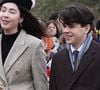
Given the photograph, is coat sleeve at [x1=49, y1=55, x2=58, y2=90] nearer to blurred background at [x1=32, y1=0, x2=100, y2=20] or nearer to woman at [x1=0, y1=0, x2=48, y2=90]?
woman at [x1=0, y1=0, x2=48, y2=90]

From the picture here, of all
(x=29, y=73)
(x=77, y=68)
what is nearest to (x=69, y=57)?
(x=77, y=68)

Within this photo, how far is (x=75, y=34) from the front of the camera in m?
6.26

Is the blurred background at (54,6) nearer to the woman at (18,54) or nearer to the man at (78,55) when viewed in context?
the woman at (18,54)

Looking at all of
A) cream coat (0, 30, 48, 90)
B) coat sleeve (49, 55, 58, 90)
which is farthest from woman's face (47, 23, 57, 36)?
coat sleeve (49, 55, 58, 90)

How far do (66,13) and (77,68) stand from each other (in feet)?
2.01

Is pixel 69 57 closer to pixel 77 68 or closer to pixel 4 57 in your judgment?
pixel 77 68

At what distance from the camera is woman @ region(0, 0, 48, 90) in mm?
6691

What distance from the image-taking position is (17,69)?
668 cm

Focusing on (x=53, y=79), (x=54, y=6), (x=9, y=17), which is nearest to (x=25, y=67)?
(x=53, y=79)

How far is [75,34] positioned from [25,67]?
80 centimetres

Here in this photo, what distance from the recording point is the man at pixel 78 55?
6.25 metres

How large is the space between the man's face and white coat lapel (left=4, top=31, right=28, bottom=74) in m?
0.72

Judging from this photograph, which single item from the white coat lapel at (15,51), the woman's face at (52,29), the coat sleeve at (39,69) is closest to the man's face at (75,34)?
the coat sleeve at (39,69)

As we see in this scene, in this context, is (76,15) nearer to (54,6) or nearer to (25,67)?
(25,67)
